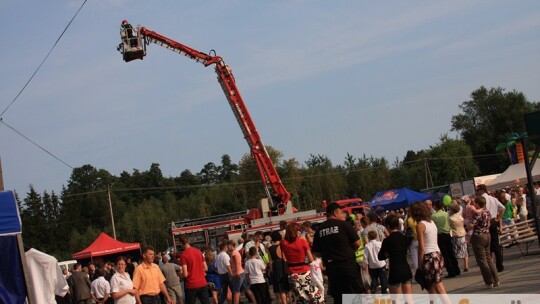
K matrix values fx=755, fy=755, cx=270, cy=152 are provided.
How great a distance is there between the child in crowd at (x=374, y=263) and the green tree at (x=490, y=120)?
87.1 meters

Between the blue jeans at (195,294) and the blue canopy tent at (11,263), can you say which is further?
the blue jeans at (195,294)

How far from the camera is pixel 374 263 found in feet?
49.8

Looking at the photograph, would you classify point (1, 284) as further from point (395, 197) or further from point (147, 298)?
point (395, 197)

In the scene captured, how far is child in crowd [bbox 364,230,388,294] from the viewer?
49.1 feet

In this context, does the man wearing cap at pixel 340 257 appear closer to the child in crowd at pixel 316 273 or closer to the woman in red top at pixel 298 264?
the woman in red top at pixel 298 264

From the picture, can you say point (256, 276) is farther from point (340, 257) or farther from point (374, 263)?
point (340, 257)

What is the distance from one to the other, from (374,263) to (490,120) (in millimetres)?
96174

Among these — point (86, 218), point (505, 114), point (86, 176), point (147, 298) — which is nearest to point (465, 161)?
point (505, 114)

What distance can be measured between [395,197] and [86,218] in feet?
264

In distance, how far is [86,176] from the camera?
5157 inches

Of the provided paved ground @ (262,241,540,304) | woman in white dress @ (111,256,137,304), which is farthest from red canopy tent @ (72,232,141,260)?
woman in white dress @ (111,256,137,304)

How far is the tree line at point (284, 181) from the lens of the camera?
7894 cm

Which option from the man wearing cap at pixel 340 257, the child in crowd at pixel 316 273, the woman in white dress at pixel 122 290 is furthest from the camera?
the child in crowd at pixel 316 273

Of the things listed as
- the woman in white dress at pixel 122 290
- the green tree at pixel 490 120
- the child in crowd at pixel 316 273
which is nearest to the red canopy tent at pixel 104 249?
the woman in white dress at pixel 122 290
